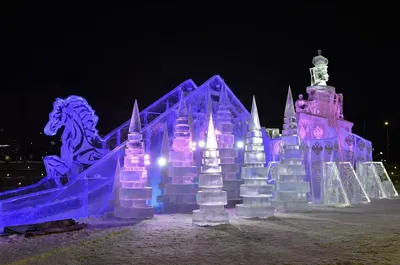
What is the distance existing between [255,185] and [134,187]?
4.51 m

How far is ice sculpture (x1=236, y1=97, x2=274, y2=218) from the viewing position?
49.0ft

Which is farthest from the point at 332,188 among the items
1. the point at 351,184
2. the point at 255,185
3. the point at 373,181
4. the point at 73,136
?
the point at 73,136

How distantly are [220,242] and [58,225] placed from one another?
514cm

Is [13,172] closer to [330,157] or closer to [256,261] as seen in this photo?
[330,157]

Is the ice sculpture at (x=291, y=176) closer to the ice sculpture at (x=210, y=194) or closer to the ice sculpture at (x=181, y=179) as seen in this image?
the ice sculpture at (x=181, y=179)

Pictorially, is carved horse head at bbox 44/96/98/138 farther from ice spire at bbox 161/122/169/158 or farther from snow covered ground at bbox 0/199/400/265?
snow covered ground at bbox 0/199/400/265

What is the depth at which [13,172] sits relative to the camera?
31.2 m

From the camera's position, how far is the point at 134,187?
1510 cm

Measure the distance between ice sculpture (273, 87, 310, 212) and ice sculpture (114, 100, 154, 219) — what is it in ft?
18.4

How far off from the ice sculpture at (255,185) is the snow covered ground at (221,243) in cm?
86

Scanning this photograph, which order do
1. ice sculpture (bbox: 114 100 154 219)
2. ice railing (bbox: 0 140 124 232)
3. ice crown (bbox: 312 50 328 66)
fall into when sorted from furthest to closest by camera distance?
ice crown (bbox: 312 50 328 66) < ice sculpture (bbox: 114 100 154 219) < ice railing (bbox: 0 140 124 232)

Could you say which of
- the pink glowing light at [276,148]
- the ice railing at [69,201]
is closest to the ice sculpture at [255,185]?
the ice railing at [69,201]

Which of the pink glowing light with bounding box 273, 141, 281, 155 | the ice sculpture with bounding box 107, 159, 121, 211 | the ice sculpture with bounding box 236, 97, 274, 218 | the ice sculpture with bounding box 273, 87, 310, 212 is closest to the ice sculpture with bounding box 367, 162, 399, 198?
the pink glowing light with bounding box 273, 141, 281, 155

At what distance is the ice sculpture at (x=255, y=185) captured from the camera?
588 inches
